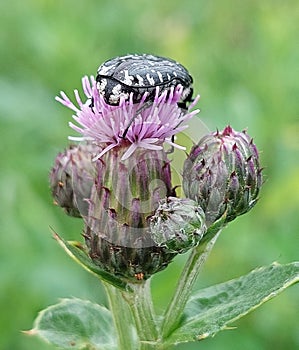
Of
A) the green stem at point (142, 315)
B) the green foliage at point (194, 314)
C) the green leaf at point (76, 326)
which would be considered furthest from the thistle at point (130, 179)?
the green leaf at point (76, 326)

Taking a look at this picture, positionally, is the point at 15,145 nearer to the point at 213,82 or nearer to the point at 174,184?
the point at 213,82

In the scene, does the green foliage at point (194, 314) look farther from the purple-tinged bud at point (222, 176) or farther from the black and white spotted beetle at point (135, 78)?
the black and white spotted beetle at point (135, 78)

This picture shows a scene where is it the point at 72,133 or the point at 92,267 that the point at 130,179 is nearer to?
the point at 92,267

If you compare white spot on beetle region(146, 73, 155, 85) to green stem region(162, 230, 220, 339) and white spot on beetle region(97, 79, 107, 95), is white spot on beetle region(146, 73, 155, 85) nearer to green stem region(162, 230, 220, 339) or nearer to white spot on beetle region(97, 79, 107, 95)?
white spot on beetle region(97, 79, 107, 95)

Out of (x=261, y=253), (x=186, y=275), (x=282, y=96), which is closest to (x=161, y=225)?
(x=186, y=275)

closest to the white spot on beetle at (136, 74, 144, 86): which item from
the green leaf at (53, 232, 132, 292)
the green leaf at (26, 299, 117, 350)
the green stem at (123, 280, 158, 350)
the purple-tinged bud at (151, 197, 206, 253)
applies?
the purple-tinged bud at (151, 197, 206, 253)
